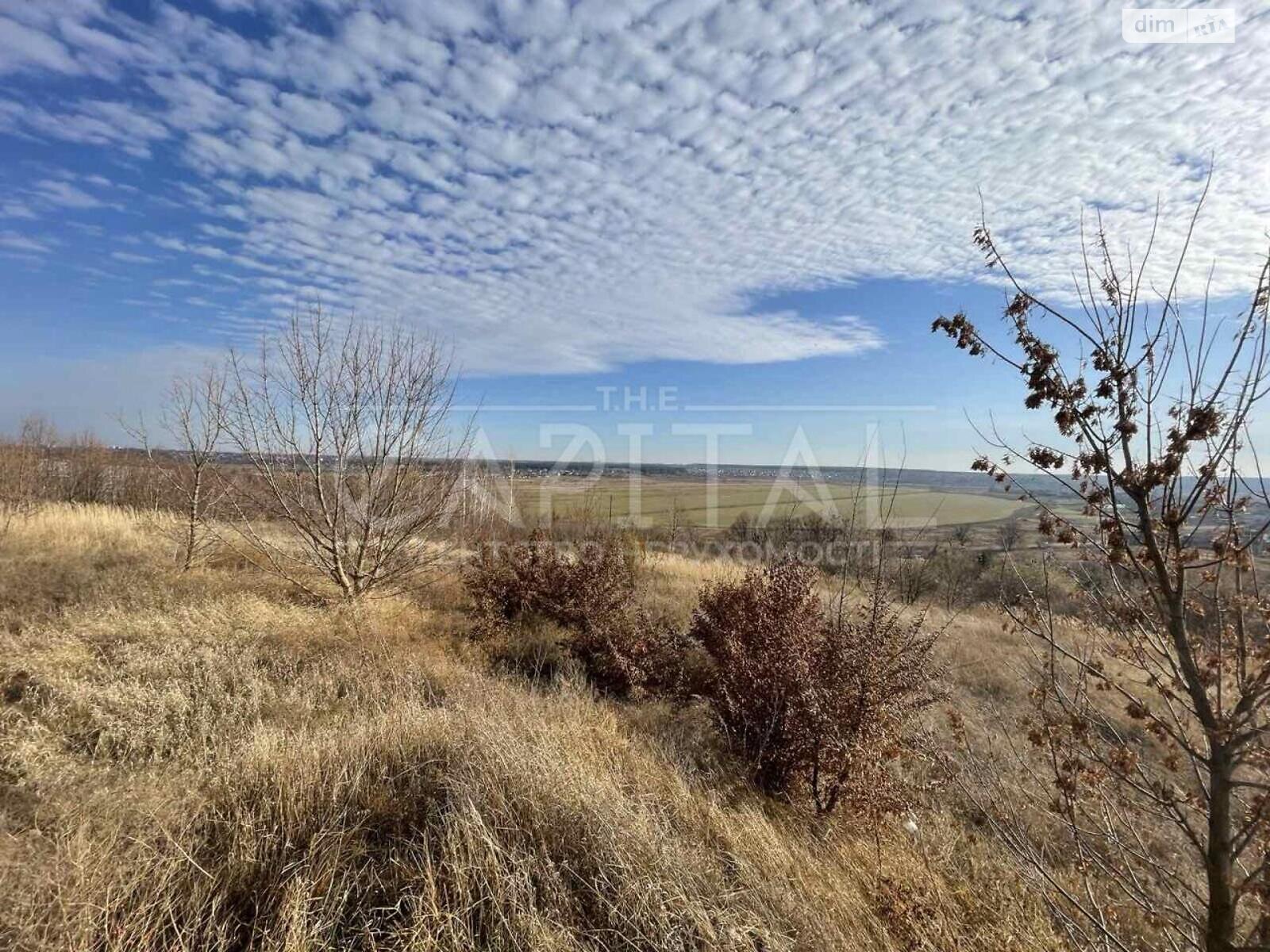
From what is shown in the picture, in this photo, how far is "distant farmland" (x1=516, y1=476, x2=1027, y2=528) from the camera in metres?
5.63

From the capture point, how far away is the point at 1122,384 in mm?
1935

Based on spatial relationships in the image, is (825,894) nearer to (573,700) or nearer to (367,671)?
(573,700)

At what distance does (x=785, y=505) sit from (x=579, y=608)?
2377 centimetres

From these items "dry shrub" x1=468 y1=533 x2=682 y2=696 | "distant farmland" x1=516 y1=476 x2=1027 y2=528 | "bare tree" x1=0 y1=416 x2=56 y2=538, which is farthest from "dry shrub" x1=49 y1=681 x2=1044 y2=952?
"bare tree" x1=0 y1=416 x2=56 y2=538

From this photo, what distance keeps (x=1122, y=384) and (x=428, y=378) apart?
849 cm

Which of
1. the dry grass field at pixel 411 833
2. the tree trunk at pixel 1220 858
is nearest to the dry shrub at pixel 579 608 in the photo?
the dry grass field at pixel 411 833

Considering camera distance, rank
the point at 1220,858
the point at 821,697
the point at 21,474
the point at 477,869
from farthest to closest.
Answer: the point at 21,474
the point at 821,697
the point at 477,869
the point at 1220,858

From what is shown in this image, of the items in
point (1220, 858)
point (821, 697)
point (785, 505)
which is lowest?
point (821, 697)

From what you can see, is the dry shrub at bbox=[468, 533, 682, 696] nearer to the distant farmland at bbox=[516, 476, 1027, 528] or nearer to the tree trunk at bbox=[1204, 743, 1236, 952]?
the distant farmland at bbox=[516, 476, 1027, 528]

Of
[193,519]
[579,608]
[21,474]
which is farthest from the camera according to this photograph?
A: [21,474]

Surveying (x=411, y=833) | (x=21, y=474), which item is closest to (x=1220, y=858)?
(x=411, y=833)

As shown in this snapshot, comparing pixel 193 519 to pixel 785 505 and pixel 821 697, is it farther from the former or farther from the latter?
pixel 785 505

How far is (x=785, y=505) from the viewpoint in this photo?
30.7 m

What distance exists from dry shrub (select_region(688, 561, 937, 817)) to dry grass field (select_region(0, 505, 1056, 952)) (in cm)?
29
